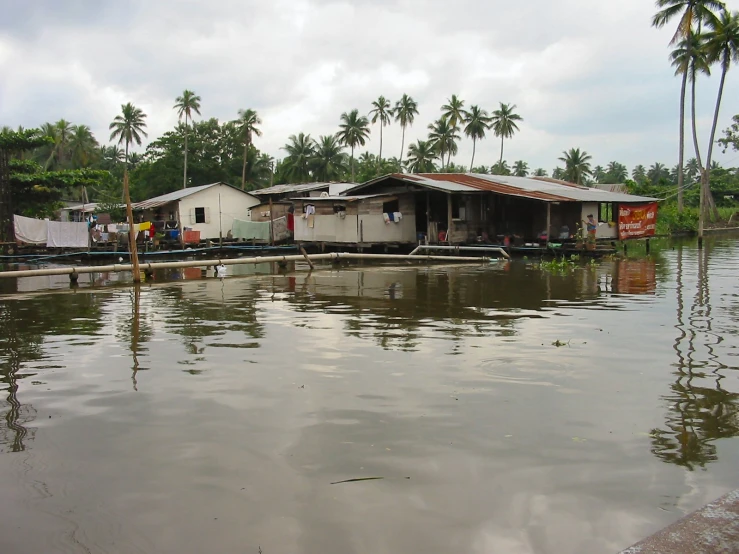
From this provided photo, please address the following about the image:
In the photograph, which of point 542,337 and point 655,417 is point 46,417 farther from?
point 542,337

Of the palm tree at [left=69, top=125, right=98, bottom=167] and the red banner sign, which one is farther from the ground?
the palm tree at [left=69, top=125, right=98, bottom=167]

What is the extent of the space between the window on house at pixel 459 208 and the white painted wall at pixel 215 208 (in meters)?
14.1

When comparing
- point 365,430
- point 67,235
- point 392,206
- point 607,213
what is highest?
point 392,206

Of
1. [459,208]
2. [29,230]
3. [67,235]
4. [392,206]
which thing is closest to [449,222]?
[459,208]

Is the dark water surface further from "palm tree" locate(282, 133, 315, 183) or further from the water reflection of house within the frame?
"palm tree" locate(282, 133, 315, 183)

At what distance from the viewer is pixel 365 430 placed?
572cm

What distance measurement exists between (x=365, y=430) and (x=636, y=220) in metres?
28.3

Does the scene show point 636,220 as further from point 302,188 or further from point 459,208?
point 302,188

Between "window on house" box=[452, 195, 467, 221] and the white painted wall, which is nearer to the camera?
"window on house" box=[452, 195, 467, 221]

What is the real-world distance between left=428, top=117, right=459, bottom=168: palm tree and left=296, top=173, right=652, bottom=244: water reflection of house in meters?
30.8

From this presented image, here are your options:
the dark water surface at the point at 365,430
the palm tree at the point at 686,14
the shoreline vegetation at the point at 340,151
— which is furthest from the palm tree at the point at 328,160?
the dark water surface at the point at 365,430

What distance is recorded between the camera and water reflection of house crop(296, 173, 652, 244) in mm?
28312

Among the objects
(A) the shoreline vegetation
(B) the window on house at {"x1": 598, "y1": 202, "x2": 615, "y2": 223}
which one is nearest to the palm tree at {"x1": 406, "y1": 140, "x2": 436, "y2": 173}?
(A) the shoreline vegetation

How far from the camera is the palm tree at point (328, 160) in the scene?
58.4 m
